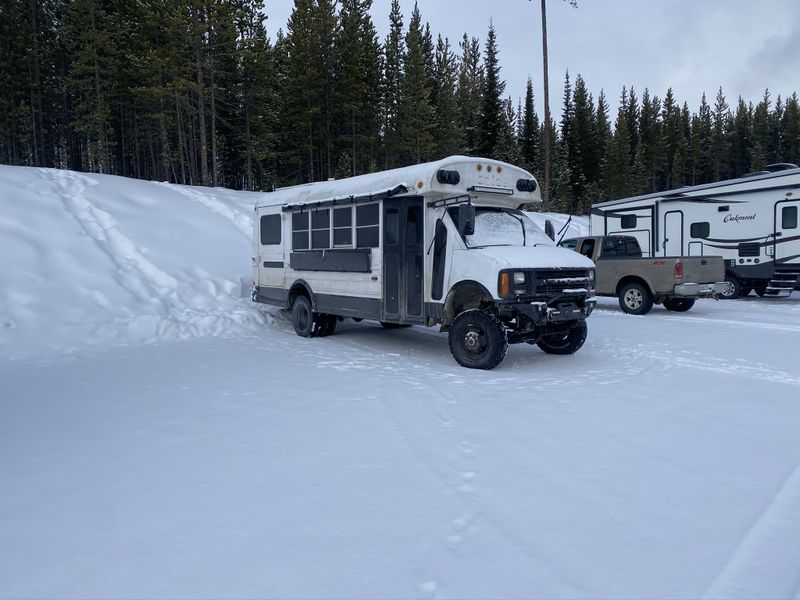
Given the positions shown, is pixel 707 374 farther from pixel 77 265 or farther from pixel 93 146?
pixel 93 146

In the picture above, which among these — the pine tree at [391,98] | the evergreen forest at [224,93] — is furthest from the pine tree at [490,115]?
the pine tree at [391,98]

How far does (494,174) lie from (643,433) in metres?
5.11

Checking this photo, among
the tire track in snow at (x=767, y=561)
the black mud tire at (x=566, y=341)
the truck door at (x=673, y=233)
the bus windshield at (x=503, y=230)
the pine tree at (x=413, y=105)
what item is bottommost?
the tire track in snow at (x=767, y=561)

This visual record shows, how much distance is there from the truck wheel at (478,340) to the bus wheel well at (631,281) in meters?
7.50

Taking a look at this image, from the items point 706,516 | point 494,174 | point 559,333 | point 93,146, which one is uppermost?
point 93,146

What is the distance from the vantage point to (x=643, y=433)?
5.11 m

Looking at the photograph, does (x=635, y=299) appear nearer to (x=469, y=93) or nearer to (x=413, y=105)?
(x=413, y=105)

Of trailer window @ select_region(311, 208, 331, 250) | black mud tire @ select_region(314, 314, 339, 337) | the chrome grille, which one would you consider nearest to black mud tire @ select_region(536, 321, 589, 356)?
the chrome grille

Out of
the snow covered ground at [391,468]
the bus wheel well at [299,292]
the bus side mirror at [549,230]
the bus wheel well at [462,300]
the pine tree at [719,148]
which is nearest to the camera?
the snow covered ground at [391,468]

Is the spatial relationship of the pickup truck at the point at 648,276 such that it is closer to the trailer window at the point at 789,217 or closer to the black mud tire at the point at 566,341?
the trailer window at the point at 789,217

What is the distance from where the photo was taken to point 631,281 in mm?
14234

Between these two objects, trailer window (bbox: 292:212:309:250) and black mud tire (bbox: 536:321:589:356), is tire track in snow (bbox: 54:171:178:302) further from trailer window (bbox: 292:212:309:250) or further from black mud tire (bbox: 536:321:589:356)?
black mud tire (bbox: 536:321:589:356)

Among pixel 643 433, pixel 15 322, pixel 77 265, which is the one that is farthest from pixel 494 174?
pixel 77 265

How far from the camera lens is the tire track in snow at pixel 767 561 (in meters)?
2.75
